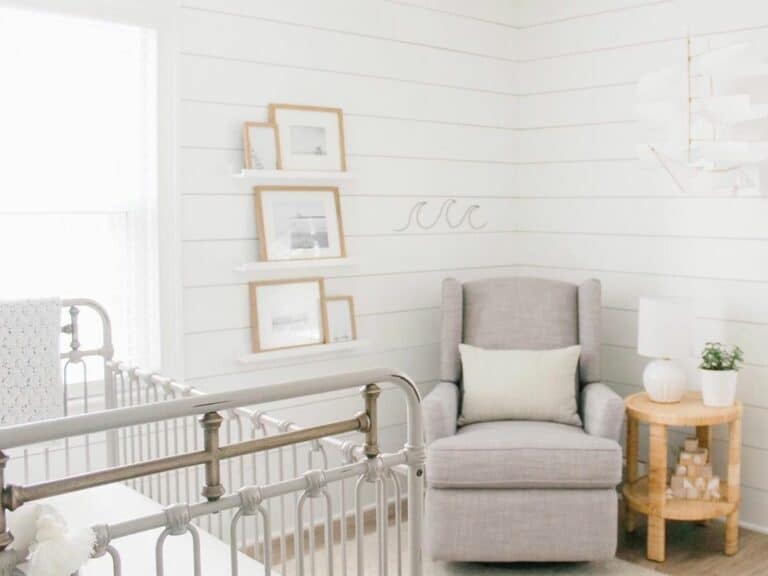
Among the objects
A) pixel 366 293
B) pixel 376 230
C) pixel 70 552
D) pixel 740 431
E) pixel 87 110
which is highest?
pixel 87 110

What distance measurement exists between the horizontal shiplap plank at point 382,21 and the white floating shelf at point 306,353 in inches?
48.1

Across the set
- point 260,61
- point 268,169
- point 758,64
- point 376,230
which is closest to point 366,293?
point 376,230

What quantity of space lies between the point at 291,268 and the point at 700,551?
1.86 meters

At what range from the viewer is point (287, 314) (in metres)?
3.47

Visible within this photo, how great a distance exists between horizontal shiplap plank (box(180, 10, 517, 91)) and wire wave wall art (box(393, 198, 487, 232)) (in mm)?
530

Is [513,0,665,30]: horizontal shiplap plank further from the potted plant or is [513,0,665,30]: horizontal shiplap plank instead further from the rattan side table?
the rattan side table

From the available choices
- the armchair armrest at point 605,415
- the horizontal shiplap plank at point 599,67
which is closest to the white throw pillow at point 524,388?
the armchair armrest at point 605,415

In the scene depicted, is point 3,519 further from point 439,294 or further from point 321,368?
point 439,294

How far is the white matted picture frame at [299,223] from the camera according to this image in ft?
11.1

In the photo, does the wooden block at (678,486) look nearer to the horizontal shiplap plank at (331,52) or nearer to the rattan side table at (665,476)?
the rattan side table at (665,476)

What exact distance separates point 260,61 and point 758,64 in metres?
1.78

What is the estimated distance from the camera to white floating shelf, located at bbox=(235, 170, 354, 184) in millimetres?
3277

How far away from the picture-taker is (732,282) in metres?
3.59

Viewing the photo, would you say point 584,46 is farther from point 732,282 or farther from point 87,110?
point 87,110
